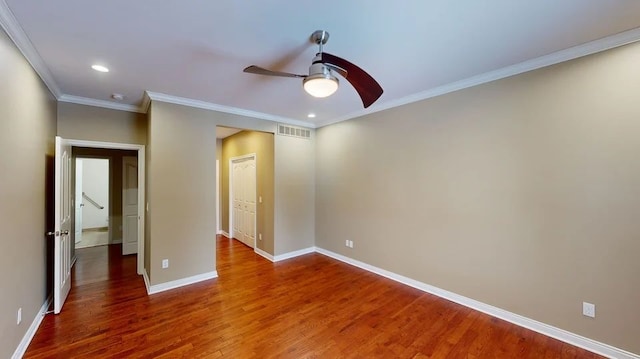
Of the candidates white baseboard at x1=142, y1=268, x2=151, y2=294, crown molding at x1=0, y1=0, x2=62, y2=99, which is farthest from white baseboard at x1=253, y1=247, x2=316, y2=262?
crown molding at x1=0, y1=0, x2=62, y2=99

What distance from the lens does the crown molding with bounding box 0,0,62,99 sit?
69.7 inches

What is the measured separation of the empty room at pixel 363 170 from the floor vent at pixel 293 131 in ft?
1.51

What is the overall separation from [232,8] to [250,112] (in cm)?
260

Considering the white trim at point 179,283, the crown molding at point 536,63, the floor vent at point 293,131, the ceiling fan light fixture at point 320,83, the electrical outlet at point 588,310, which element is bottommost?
the white trim at point 179,283

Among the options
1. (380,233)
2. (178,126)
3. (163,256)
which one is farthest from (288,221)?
(178,126)

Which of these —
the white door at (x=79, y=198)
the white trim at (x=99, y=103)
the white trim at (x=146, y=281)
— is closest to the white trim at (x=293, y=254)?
the white trim at (x=146, y=281)

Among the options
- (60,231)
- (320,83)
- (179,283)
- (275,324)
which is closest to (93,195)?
(60,231)

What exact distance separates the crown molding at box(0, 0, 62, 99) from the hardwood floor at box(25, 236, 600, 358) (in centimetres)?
261

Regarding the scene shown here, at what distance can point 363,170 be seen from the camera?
14.2 feet

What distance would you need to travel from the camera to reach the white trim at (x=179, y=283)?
3.41 m

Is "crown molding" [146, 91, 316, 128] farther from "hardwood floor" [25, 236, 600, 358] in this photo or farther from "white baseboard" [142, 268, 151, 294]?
"hardwood floor" [25, 236, 600, 358]

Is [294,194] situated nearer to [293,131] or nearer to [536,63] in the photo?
[293,131]

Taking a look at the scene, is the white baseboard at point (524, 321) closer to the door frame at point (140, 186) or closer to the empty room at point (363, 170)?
the empty room at point (363, 170)

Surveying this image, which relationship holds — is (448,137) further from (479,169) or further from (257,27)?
(257,27)
